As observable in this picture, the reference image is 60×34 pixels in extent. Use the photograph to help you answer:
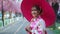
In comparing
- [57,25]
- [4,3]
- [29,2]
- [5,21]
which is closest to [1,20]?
[5,21]

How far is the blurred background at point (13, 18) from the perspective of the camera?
1.96 m

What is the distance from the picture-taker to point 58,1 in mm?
1950

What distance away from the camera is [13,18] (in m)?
2.07

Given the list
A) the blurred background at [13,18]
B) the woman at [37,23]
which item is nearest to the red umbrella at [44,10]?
the woman at [37,23]

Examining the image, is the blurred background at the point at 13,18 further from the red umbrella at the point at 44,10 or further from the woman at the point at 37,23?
the woman at the point at 37,23

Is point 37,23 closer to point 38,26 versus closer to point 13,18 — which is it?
point 38,26

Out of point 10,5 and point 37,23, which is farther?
point 10,5

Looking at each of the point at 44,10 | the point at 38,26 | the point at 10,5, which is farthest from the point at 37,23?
the point at 10,5

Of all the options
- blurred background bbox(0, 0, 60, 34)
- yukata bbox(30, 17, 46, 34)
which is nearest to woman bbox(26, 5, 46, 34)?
yukata bbox(30, 17, 46, 34)

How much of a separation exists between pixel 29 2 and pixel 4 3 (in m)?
0.74

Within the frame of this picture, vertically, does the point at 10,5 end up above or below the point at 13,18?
above

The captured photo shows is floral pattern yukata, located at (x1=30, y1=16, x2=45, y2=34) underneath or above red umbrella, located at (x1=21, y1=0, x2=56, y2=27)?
underneath

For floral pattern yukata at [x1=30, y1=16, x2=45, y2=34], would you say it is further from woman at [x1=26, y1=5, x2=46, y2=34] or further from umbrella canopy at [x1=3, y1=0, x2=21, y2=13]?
umbrella canopy at [x1=3, y1=0, x2=21, y2=13]

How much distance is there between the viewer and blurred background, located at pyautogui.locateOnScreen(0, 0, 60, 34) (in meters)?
1.96
